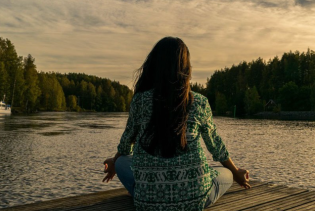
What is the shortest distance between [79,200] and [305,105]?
95961mm

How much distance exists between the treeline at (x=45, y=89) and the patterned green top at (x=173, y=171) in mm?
61669

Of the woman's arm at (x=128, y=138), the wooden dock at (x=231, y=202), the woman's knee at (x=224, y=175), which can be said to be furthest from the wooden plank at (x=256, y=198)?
the woman's arm at (x=128, y=138)

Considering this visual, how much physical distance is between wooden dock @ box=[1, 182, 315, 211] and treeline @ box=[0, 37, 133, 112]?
60.0m

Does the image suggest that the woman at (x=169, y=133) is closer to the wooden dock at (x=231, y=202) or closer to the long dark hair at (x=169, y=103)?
the long dark hair at (x=169, y=103)

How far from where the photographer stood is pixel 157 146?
2.56 metres

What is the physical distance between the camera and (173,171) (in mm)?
2547

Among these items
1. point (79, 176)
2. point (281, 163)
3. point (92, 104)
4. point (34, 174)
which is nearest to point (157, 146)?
point (79, 176)

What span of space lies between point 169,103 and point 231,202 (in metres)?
2.12

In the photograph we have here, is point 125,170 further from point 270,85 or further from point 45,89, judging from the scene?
point 270,85

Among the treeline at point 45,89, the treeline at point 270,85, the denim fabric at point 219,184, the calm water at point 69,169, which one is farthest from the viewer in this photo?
the treeline at point 270,85

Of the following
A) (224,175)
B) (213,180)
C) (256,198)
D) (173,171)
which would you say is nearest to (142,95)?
(173,171)

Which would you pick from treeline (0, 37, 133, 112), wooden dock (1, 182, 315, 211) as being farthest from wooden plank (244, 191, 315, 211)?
treeline (0, 37, 133, 112)

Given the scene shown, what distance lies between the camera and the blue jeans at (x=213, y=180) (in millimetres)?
2936

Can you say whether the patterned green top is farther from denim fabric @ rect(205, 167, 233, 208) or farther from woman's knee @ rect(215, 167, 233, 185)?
woman's knee @ rect(215, 167, 233, 185)
